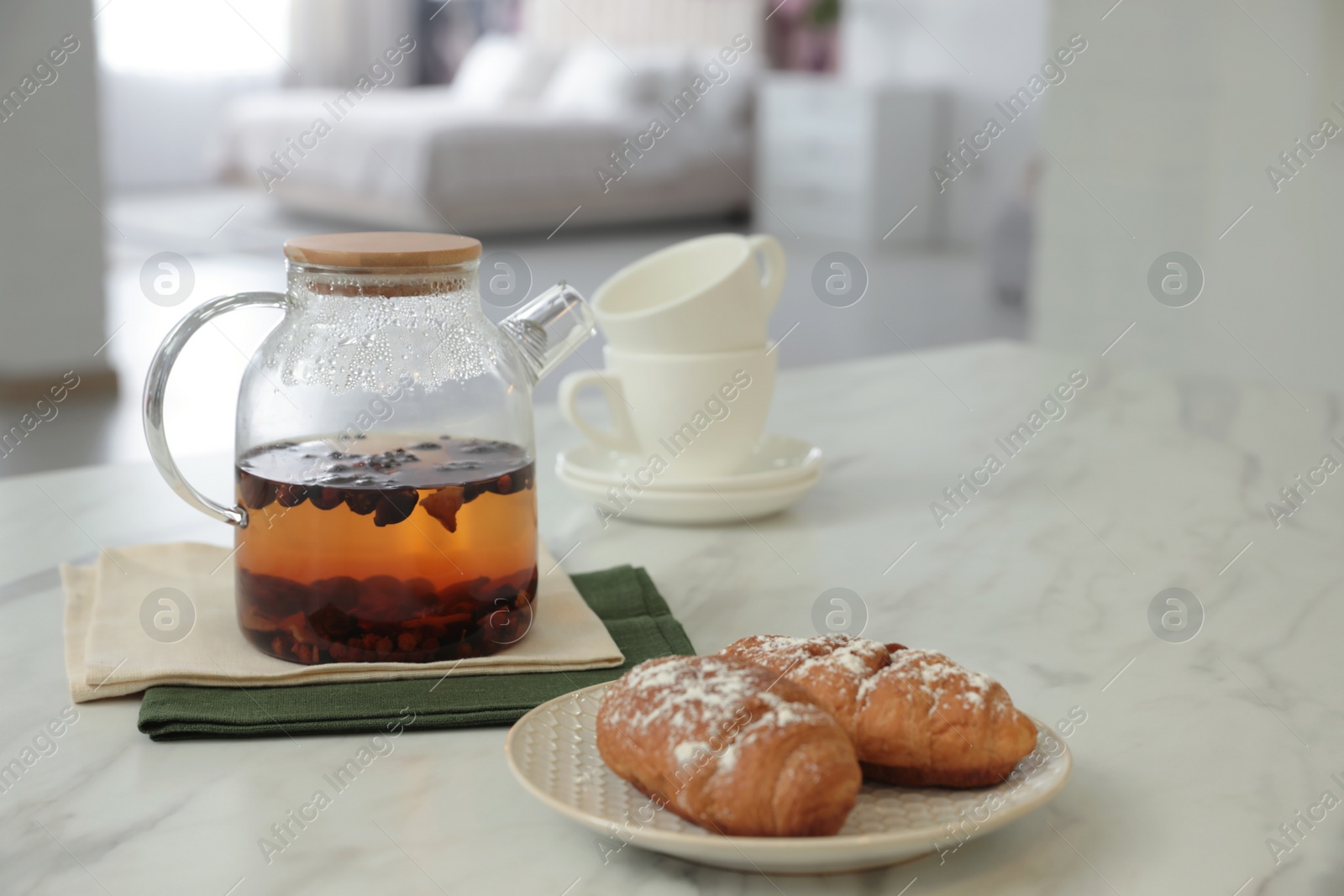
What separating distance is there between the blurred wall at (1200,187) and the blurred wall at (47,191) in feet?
7.69

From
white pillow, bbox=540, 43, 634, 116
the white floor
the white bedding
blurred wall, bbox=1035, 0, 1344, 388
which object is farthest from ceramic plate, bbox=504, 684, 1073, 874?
white pillow, bbox=540, 43, 634, 116

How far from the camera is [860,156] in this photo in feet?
21.1

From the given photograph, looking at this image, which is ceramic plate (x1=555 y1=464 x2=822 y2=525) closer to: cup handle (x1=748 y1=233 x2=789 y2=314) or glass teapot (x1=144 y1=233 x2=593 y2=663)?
cup handle (x1=748 y1=233 x2=789 y2=314)

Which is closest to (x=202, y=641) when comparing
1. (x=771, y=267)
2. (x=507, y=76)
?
(x=771, y=267)

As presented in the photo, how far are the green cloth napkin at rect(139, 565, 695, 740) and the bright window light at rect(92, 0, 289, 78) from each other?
326 inches

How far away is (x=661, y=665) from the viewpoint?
21.2 inches

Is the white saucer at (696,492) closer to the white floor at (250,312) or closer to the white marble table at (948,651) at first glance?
the white marble table at (948,651)

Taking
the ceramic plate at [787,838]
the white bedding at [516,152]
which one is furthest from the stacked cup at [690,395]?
the white bedding at [516,152]

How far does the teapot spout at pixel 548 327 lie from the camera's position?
828 millimetres

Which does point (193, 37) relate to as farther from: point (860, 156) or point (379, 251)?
point (379, 251)

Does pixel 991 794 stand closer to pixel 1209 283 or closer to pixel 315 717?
pixel 315 717

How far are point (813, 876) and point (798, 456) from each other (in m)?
0.62

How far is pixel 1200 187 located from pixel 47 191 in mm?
2747

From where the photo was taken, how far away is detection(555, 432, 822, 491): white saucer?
39.6 inches
